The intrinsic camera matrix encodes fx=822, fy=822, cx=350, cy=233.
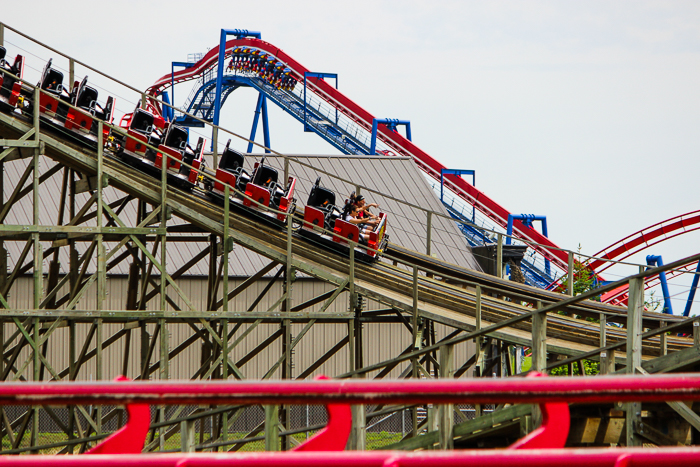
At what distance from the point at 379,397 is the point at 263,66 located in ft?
103

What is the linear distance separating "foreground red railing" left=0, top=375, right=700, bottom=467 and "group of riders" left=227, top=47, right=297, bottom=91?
30.3m

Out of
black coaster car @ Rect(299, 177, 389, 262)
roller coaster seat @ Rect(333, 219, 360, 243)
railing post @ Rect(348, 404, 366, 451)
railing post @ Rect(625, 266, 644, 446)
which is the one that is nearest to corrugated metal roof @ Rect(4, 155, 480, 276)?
black coaster car @ Rect(299, 177, 389, 262)

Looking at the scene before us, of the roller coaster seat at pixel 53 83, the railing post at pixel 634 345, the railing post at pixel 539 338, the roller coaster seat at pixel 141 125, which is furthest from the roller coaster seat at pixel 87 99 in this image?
the railing post at pixel 634 345

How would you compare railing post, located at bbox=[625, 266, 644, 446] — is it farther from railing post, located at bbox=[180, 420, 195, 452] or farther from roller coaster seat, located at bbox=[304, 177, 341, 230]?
roller coaster seat, located at bbox=[304, 177, 341, 230]

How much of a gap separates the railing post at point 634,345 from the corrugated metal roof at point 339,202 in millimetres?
14102

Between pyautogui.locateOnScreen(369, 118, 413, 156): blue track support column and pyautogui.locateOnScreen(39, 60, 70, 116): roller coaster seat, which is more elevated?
pyautogui.locateOnScreen(369, 118, 413, 156): blue track support column

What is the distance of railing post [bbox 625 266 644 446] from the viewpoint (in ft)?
20.9

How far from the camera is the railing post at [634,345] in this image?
6355mm

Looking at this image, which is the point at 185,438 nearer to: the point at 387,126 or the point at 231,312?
the point at 231,312

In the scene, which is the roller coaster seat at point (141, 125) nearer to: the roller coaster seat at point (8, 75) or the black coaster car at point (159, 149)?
the black coaster car at point (159, 149)

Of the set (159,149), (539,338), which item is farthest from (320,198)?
(539,338)

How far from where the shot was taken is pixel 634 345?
6.39 meters

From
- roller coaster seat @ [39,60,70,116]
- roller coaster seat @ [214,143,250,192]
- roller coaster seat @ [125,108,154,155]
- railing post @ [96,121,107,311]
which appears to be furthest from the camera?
roller coaster seat @ [39,60,70,116]

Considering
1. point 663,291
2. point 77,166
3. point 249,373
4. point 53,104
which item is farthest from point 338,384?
point 663,291
